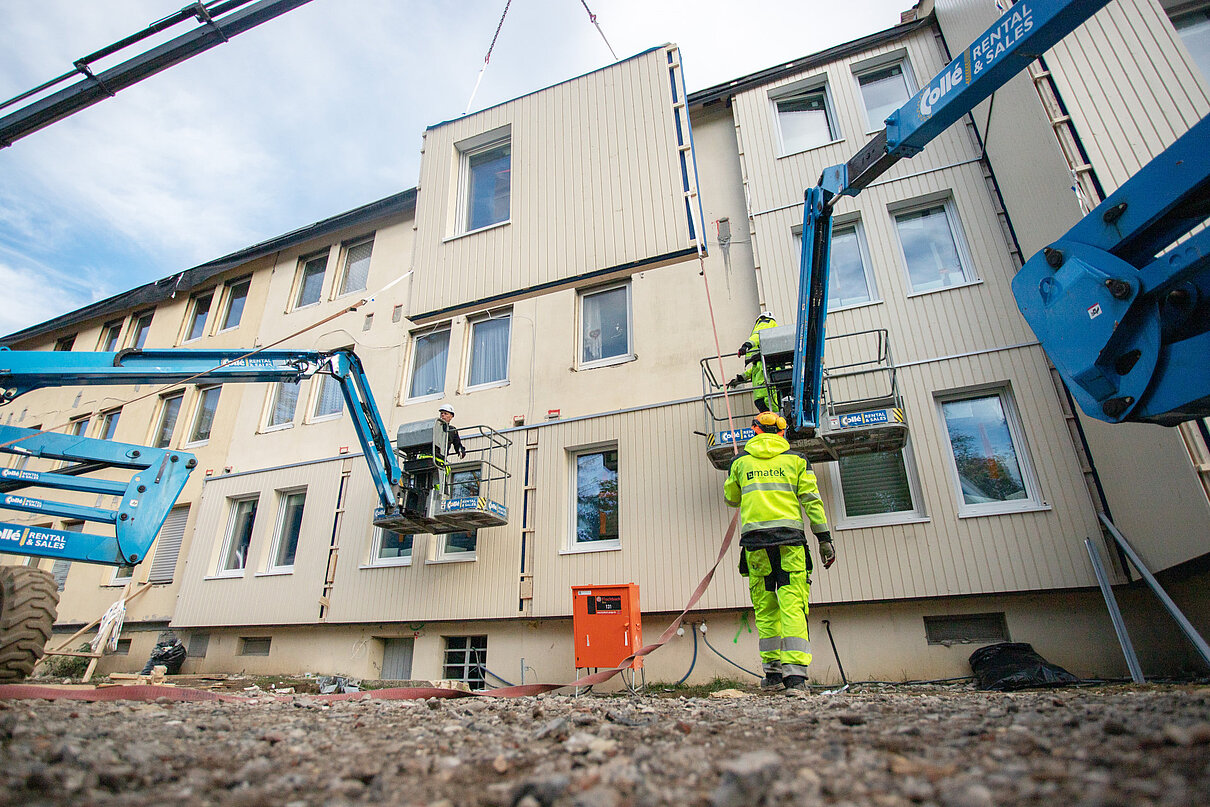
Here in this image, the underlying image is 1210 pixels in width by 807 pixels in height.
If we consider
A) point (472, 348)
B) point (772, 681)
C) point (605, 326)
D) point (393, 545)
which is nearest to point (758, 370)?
point (605, 326)

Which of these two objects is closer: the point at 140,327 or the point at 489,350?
the point at 489,350

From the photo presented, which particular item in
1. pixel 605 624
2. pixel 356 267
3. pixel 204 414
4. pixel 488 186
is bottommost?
pixel 605 624

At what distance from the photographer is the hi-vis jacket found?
5.16m

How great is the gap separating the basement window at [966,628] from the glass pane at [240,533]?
1136cm

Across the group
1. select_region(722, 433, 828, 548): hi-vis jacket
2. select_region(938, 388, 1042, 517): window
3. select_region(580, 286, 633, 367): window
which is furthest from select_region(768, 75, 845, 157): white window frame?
select_region(722, 433, 828, 548): hi-vis jacket

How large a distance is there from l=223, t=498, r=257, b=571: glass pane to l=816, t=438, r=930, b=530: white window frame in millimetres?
10365

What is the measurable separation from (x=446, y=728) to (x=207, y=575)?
35.4 feet

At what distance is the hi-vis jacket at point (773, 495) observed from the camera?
5.16 metres

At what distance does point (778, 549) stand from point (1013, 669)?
278cm

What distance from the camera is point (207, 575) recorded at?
1140cm

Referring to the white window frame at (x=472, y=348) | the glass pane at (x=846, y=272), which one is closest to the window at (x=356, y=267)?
the white window frame at (x=472, y=348)

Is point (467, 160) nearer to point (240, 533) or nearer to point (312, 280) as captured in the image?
point (312, 280)

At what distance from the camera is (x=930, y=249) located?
337 inches

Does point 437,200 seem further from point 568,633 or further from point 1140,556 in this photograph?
point 1140,556
